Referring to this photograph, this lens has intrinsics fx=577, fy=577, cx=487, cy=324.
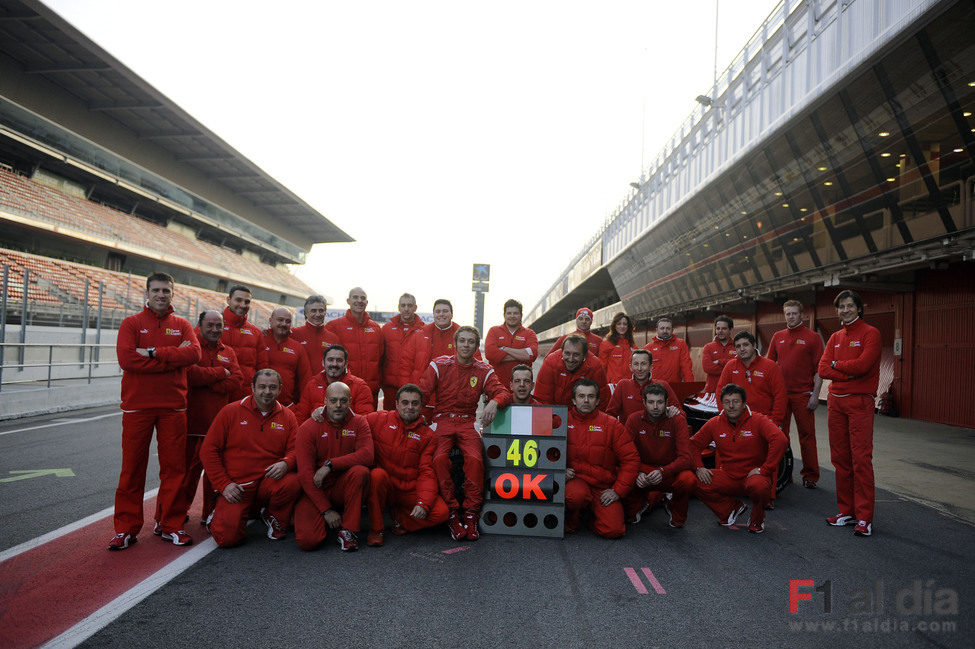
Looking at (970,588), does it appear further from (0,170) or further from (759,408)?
(0,170)

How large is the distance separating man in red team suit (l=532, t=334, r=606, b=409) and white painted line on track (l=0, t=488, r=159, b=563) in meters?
4.16

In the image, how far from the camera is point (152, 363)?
4.31 m

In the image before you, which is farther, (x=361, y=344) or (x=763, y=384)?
(x=361, y=344)

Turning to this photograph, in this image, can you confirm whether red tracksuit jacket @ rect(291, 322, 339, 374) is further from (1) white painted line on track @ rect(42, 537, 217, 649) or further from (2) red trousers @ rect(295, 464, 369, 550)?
(1) white painted line on track @ rect(42, 537, 217, 649)

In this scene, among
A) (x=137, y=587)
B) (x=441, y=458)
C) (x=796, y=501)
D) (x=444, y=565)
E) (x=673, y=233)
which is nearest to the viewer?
(x=137, y=587)

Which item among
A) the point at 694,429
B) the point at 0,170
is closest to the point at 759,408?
the point at 694,429

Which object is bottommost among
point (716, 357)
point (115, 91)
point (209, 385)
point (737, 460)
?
point (737, 460)

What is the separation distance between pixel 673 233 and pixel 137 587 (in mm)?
23474

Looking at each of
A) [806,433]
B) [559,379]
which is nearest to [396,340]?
[559,379]

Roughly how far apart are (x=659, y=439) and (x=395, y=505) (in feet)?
8.17

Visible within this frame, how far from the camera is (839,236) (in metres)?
13.6

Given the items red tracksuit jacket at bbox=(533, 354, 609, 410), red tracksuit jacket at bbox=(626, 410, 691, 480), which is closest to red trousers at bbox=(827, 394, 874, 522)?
red tracksuit jacket at bbox=(626, 410, 691, 480)

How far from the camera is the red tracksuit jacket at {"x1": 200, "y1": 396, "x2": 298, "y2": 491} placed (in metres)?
4.53

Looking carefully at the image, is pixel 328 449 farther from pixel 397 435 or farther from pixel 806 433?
pixel 806 433
